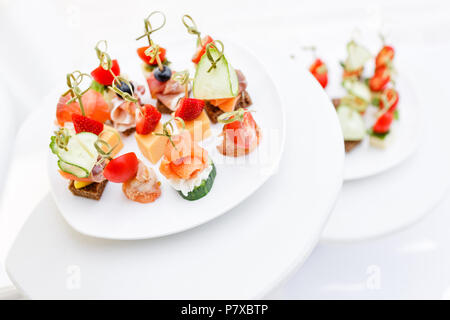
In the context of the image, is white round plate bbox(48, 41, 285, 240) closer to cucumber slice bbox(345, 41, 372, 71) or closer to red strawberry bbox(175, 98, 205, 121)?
red strawberry bbox(175, 98, 205, 121)

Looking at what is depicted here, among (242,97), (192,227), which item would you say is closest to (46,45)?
(242,97)

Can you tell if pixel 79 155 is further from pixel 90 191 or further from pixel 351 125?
pixel 351 125

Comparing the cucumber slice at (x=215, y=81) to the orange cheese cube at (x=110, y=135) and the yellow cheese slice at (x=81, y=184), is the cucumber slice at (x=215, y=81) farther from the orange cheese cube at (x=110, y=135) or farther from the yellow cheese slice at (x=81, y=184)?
the yellow cheese slice at (x=81, y=184)

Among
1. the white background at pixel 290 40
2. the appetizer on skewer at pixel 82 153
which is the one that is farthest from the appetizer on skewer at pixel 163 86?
the white background at pixel 290 40

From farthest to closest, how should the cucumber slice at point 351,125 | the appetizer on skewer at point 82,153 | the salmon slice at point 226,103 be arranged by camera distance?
the cucumber slice at point 351,125
the salmon slice at point 226,103
the appetizer on skewer at point 82,153

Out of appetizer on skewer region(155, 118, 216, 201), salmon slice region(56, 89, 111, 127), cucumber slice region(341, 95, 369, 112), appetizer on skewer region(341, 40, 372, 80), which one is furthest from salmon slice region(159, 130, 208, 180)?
appetizer on skewer region(341, 40, 372, 80)

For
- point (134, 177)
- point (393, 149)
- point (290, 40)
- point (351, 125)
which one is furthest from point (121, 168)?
point (290, 40)
